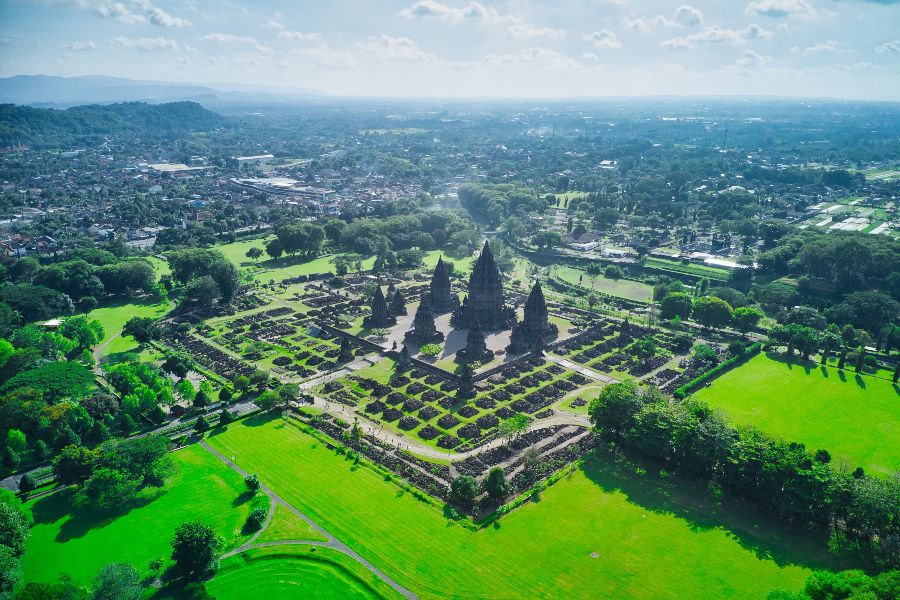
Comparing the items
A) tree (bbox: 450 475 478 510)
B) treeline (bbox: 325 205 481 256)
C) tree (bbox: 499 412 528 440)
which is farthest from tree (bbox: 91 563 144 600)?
treeline (bbox: 325 205 481 256)

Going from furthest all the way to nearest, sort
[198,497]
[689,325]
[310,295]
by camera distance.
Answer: [310,295] < [689,325] < [198,497]

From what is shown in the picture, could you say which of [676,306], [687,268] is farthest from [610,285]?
[676,306]

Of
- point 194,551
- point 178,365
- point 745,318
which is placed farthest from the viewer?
point 745,318

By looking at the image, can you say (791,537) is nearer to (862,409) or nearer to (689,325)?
(862,409)

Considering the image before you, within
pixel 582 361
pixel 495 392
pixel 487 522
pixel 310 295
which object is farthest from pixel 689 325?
pixel 310 295

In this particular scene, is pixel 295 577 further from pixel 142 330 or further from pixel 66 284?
pixel 66 284

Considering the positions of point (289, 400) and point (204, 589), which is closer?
point (204, 589)
